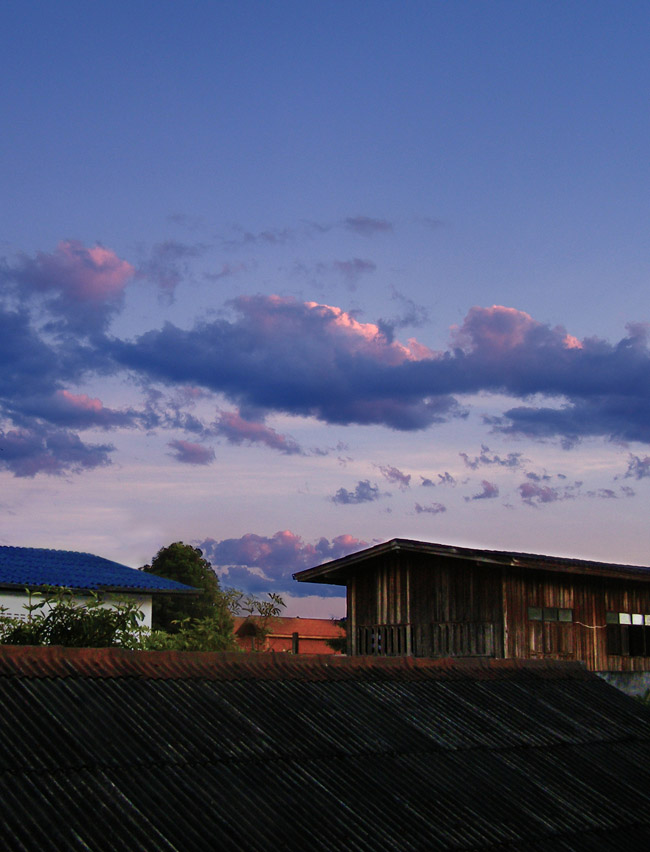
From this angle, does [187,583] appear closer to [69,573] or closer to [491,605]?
[69,573]

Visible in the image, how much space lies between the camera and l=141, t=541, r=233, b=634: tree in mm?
44125

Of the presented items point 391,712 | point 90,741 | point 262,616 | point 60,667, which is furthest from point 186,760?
point 262,616

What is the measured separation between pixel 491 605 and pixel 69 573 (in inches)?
507

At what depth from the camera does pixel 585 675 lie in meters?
13.4

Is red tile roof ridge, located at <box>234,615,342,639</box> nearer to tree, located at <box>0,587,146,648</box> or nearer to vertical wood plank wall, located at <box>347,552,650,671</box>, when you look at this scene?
vertical wood plank wall, located at <box>347,552,650,671</box>

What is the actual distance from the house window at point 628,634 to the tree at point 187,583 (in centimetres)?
2066

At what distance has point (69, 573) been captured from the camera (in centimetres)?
2891

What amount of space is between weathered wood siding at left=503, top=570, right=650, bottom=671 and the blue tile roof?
10304 mm

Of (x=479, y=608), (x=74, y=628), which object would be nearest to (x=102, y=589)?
(x=479, y=608)

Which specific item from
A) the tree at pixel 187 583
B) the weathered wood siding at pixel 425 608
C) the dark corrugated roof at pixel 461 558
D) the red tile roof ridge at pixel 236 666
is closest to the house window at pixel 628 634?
the dark corrugated roof at pixel 461 558

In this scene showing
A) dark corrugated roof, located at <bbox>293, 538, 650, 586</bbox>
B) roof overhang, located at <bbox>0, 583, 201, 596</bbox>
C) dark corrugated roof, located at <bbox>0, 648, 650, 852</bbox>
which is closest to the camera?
dark corrugated roof, located at <bbox>0, 648, 650, 852</bbox>

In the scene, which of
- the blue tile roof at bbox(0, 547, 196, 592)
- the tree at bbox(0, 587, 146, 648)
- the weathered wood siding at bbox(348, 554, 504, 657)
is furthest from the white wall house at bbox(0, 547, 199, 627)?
the tree at bbox(0, 587, 146, 648)

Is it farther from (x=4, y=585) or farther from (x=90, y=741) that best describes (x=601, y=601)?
(x=90, y=741)

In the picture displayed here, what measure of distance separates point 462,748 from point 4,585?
1917 cm
